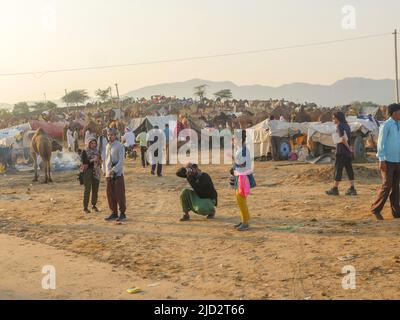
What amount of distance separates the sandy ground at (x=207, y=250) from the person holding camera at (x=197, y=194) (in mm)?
213

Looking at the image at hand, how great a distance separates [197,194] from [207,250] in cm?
225

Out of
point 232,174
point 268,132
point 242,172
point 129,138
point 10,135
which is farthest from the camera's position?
point 10,135

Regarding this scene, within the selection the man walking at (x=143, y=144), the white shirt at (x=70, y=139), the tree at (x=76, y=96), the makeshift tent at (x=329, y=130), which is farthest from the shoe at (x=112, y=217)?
the tree at (x=76, y=96)

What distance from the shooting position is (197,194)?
937cm

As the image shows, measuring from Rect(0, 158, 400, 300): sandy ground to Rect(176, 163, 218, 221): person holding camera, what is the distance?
21cm

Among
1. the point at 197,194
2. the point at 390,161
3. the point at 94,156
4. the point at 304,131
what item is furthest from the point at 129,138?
the point at 390,161

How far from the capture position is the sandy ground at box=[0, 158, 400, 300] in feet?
18.5

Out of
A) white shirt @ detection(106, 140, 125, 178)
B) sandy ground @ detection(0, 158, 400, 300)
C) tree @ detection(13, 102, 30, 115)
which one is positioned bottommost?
sandy ground @ detection(0, 158, 400, 300)

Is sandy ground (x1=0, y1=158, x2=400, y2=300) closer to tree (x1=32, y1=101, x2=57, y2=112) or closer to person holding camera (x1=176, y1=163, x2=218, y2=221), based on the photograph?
person holding camera (x1=176, y1=163, x2=218, y2=221)

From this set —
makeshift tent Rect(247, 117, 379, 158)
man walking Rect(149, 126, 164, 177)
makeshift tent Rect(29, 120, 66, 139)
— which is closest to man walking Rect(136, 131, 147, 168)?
man walking Rect(149, 126, 164, 177)

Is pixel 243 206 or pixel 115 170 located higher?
pixel 115 170

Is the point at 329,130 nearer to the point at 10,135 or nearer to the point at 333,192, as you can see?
the point at 333,192

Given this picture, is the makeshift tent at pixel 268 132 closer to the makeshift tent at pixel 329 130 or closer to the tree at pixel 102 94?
the makeshift tent at pixel 329 130
